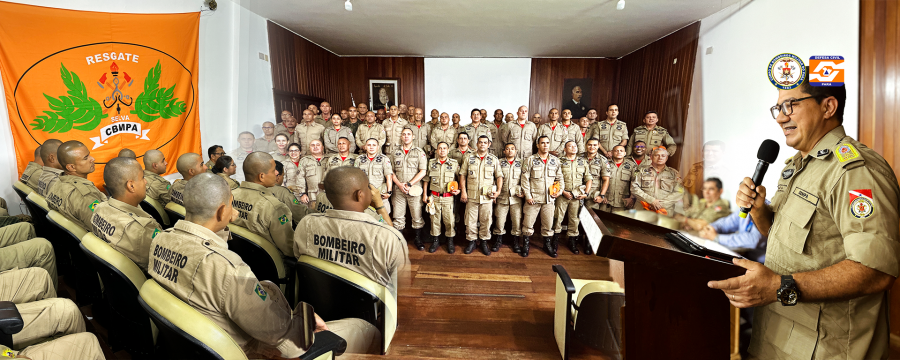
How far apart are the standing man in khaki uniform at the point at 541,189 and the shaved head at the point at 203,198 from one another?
259 centimetres

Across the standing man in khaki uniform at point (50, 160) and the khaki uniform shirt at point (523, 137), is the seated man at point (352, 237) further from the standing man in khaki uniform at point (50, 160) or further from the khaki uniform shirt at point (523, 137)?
the khaki uniform shirt at point (523, 137)

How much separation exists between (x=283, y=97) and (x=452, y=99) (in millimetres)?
2521

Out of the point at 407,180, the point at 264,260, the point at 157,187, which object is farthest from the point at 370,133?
the point at 264,260

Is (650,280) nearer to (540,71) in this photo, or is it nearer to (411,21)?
(411,21)

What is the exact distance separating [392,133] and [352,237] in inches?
109

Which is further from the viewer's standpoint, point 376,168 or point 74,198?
point 376,168

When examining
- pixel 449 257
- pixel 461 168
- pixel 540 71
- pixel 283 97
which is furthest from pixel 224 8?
pixel 540 71

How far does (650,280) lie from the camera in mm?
555

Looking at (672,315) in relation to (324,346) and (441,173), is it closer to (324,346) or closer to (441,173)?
(324,346)

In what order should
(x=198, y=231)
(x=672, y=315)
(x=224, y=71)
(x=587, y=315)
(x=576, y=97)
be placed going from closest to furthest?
(x=672, y=315), (x=198, y=231), (x=587, y=315), (x=224, y=71), (x=576, y=97)

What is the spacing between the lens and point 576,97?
4895mm

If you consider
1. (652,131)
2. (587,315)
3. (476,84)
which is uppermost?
(476,84)

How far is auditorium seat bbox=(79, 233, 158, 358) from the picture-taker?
918 mm

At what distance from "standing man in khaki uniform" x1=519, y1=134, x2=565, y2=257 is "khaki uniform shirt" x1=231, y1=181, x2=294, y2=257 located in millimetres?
2195
